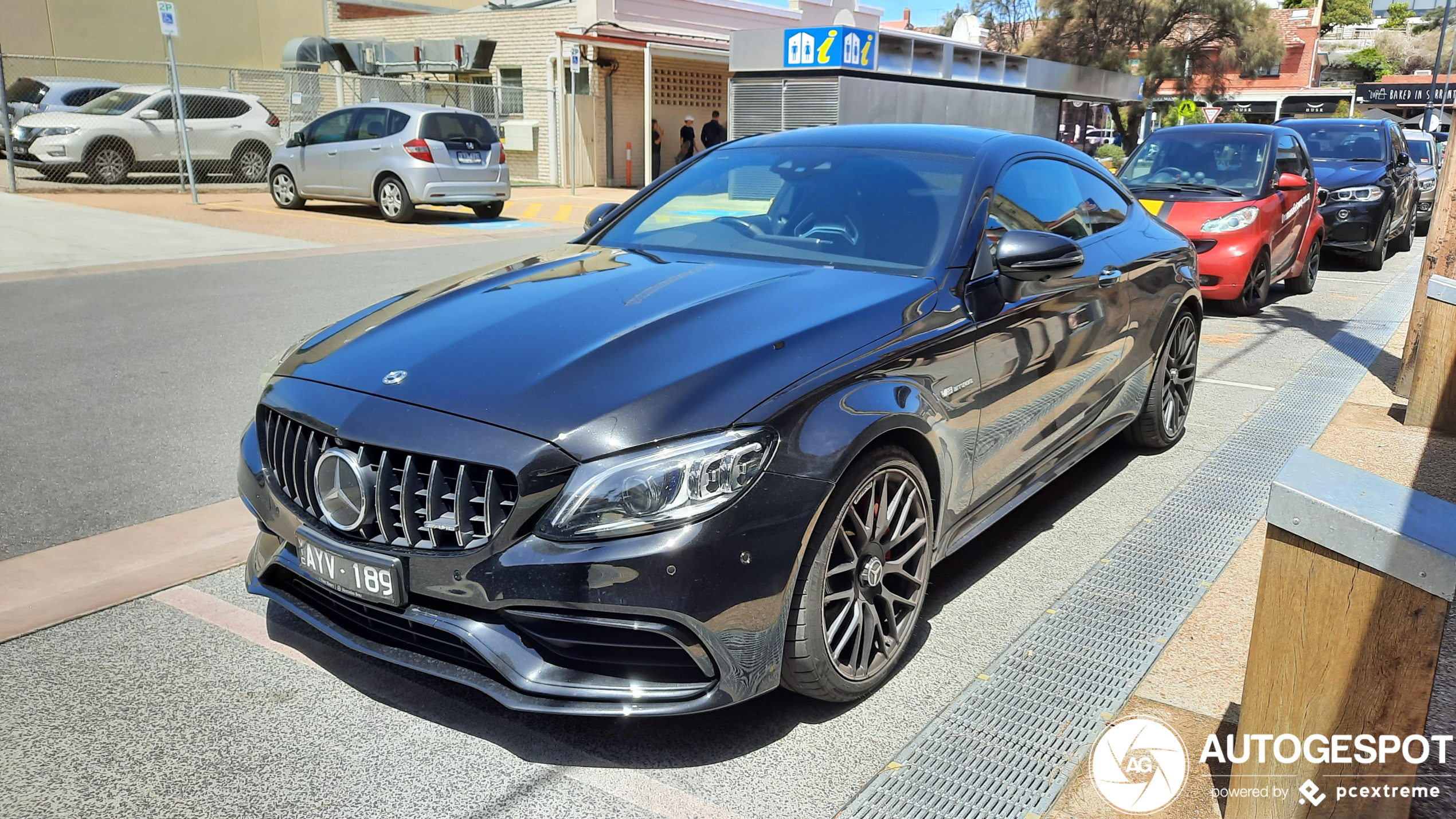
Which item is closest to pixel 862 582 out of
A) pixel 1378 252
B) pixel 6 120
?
pixel 1378 252

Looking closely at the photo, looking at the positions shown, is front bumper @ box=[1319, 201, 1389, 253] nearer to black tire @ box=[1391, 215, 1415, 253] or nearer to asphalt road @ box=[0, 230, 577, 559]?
black tire @ box=[1391, 215, 1415, 253]

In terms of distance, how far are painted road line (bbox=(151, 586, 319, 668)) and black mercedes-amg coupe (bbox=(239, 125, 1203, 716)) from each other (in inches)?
12.1

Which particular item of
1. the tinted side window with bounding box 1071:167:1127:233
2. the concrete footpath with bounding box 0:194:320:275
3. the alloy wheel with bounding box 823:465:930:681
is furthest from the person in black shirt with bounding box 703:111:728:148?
the alloy wheel with bounding box 823:465:930:681

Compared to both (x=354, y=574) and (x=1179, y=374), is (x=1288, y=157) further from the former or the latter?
(x=354, y=574)

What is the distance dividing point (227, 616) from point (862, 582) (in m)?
2.15

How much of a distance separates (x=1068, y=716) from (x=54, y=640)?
3123 mm

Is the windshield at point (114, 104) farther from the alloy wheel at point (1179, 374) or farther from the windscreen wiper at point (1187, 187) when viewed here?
the alloy wheel at point (1179, 374)

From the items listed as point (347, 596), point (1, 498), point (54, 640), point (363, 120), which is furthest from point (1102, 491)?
point (363, 120)

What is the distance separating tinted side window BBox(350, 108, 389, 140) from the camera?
17125 millimetres

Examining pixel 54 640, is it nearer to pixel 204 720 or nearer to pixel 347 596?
pixel 204 720

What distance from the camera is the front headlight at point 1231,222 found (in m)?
9.49

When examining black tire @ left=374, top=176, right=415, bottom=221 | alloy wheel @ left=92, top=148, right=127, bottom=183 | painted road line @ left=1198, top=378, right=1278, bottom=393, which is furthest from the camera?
alloy wheel @ left=92, top=148, right=127, bottom=183

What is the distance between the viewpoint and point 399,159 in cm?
1689

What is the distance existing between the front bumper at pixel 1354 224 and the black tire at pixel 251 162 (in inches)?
727
